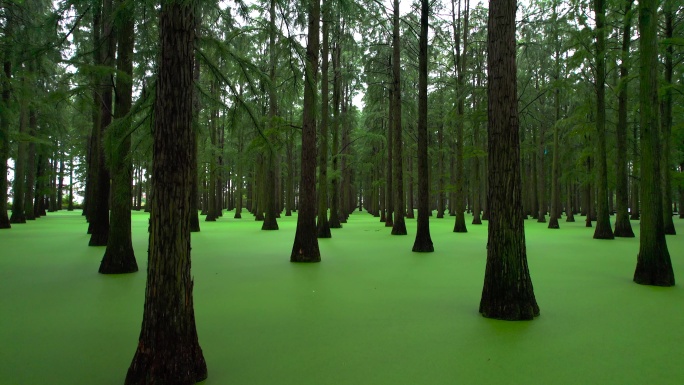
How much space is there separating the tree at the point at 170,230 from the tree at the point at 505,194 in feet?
9.67

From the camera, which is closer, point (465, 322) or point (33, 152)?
point (465, 322)

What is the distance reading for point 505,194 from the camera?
426 centimetres

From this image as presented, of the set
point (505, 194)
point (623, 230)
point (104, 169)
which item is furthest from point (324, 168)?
point (623, 230)

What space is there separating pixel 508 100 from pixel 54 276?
271 inches

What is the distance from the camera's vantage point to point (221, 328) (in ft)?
13.0

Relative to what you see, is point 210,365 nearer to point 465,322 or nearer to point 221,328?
point 221,328

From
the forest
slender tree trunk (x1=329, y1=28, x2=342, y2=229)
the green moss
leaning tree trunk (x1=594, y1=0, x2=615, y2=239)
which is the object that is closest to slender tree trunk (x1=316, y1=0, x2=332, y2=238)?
slender tree trunk (x1=329, y1=28, x2=342, y2=229)

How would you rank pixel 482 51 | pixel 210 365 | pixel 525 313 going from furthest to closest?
pixel 482 51
pixel 525 313
pixel 210 365

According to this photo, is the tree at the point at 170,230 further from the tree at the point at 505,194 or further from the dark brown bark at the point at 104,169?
the dark brown bark at the point at 104,169

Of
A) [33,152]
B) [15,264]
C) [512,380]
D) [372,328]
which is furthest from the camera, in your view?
[33,152]

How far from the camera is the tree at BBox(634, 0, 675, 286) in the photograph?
5965mm

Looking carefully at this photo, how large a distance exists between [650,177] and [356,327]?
4967 mm

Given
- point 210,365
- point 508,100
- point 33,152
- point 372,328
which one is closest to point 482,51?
point 508,100

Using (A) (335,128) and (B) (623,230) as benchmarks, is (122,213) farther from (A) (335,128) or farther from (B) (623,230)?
(B) (623,230)
